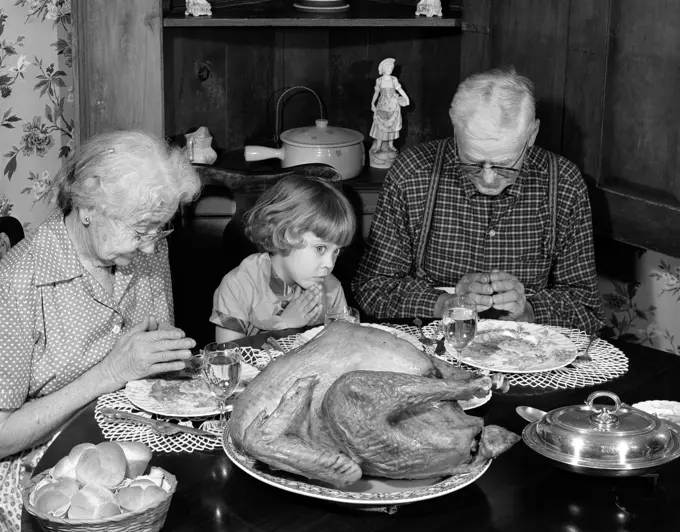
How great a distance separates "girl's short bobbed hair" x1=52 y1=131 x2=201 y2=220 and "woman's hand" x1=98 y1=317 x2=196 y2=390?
0.26m

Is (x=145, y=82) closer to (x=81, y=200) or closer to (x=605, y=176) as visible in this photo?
(x=81, y=200)

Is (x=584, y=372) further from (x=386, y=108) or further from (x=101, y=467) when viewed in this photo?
(x=386, y=108)

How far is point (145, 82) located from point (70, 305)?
3.42 ft

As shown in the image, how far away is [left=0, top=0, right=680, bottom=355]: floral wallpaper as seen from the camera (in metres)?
3.28

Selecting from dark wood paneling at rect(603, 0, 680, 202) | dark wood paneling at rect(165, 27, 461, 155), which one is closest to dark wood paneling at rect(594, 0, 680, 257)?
dark wood paneling at rect(603, 0, 680, 202)

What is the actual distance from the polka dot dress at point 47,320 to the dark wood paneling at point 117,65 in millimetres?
877

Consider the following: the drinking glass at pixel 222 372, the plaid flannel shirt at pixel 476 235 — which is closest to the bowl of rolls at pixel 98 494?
the drinking glass at pixel 222 372

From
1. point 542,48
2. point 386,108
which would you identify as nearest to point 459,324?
point 542,48

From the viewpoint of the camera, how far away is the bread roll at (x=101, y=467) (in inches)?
59.4

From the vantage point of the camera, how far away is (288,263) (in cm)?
270

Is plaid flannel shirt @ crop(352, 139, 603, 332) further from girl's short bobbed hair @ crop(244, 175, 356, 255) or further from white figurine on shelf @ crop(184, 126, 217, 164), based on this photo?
white figurine on shelf @ crop(184, 126, 217, 164)

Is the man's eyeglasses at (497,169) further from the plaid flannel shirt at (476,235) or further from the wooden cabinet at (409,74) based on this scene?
the wooden cabinet at (409,74)

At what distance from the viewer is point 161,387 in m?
1.99

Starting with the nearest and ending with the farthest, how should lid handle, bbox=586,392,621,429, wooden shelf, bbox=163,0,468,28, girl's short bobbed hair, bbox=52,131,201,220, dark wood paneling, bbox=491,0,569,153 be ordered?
lid handle, bbox=586,392,621,429, girl's short bobbed hair, bbox=52,131,201,220, dark wood paneling, bbox=491,0,569,153, wooden shelf, bbox=163,0,468,28
